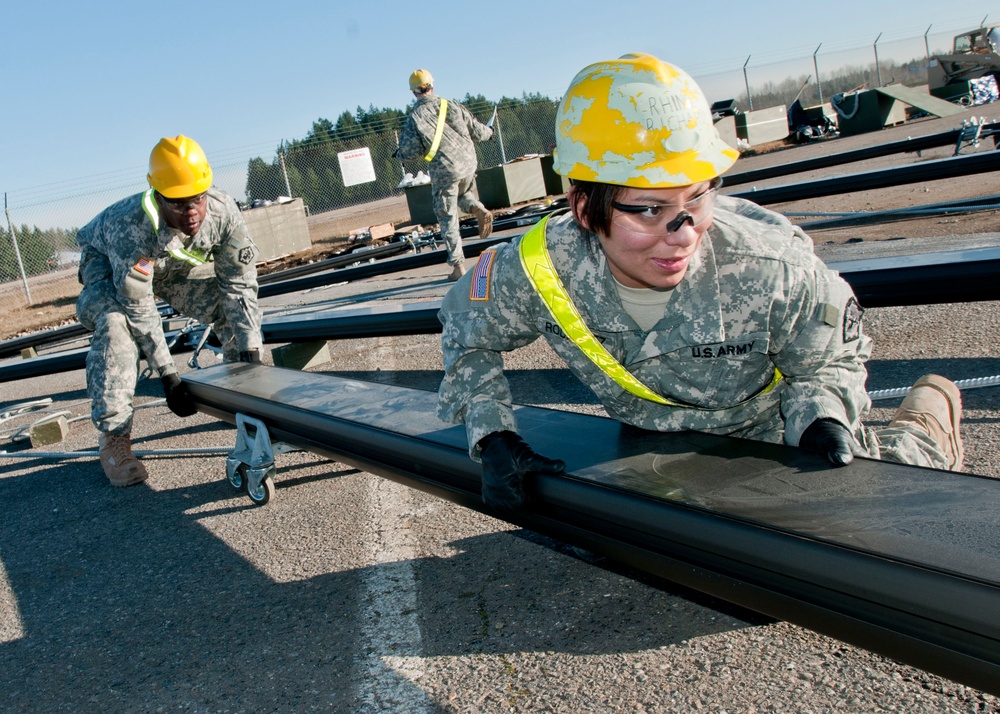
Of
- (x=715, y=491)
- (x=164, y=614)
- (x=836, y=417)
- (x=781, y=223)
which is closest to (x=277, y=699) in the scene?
(x=164, y=614)

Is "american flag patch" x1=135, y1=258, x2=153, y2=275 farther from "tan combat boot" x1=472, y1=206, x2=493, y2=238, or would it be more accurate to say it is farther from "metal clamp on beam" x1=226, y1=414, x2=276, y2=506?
"tan combat boot" x1=472, y1=206, x2=493, y2=238

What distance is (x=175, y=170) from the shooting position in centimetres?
409

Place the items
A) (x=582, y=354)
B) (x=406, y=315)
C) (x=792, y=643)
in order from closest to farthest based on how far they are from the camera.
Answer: (x=792, y=643)
(x=582, y=354)
(x=406, y=315)

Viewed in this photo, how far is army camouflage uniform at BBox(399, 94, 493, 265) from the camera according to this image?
969 centimetres

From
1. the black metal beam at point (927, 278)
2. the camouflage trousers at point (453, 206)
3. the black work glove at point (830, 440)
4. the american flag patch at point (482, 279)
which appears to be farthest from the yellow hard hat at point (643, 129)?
the camouflage trousers at point (453, 206)

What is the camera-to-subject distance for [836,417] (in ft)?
6.57

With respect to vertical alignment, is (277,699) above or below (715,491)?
below

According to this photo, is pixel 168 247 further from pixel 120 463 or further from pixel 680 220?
pixel 680 220

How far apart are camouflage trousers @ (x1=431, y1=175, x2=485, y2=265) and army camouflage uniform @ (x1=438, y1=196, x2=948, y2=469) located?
6.85 metres

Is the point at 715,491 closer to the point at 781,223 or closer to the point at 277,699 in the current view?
the point at 781,223

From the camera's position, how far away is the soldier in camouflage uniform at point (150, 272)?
13.8 feet

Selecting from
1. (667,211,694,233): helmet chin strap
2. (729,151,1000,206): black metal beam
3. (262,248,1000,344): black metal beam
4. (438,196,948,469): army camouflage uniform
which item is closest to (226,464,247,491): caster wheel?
(438,196,948,469): army camouflage uniform

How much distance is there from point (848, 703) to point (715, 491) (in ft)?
1.83

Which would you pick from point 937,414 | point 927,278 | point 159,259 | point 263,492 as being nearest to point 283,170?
point 159,259
